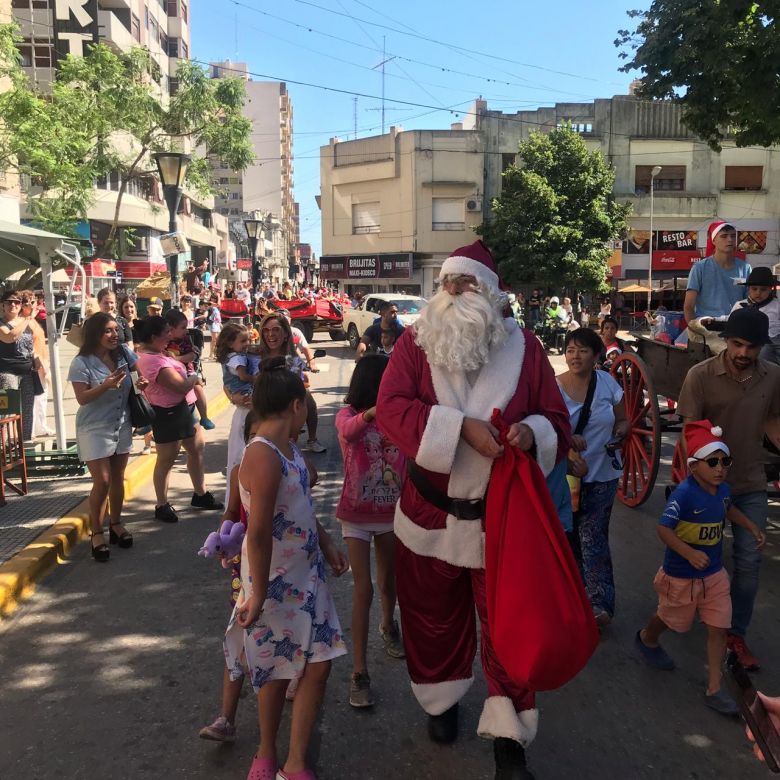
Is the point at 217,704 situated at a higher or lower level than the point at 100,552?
lower

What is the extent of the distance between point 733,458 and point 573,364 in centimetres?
94

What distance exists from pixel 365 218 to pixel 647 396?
111 ft

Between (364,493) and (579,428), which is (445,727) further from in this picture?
(579,428)

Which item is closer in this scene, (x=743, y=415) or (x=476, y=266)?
(x=476, y=266)

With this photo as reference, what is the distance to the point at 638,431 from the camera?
584cm

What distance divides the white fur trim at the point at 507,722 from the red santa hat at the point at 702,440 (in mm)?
1453

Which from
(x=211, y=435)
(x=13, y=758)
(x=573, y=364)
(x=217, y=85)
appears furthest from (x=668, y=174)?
(x=13, y=758)

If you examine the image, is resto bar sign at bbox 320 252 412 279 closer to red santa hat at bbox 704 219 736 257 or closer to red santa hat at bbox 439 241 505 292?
red santa hat at bbox 704 219 736 257

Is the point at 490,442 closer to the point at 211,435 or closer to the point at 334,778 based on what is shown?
the point at 334,778

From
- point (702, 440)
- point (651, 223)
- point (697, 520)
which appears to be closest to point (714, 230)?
point (702, 440)

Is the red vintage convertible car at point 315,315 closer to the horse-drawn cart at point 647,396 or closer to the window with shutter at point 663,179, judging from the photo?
the horse-drawn cart at point 647,396

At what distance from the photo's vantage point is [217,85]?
21.1m

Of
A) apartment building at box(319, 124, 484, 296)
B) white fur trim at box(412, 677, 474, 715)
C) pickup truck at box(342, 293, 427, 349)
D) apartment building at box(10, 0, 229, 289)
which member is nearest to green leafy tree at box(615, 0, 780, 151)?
white fur trim at box(412, 677, 474, 715)

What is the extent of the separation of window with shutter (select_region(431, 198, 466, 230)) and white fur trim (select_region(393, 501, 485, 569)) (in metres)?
34.4
